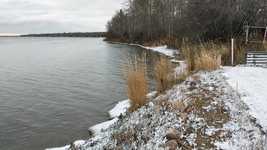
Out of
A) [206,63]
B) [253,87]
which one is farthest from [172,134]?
[206,63]

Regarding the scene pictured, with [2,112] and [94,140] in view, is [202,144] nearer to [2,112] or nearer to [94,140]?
[94,140]

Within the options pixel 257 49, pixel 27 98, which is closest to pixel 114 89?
pixel 27 98

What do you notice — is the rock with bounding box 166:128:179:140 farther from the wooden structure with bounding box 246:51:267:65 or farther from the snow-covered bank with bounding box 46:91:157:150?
the wooden structure with bounding box 246:51:267:65

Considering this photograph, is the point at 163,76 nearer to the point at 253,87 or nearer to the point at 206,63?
the point at 206,63

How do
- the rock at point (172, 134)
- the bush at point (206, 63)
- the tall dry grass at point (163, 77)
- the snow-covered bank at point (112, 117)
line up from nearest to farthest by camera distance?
the rock at point (172, 134)
the snow-covered bank at point (112, 117)
the tall dry grass at point (163, 77)
the bush at point (206, 63)

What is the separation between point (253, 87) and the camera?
806 cm

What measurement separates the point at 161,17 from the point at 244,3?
29398mm

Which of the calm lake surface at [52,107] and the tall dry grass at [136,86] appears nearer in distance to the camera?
the tall dry grass at [136,86]

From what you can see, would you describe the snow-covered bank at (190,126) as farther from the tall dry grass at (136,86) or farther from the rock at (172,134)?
the tall dry grass at (136,86)

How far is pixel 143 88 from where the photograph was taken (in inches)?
302

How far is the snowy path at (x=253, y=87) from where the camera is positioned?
20.2 ft

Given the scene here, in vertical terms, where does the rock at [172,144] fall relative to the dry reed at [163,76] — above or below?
below

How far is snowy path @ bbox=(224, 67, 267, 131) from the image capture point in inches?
243

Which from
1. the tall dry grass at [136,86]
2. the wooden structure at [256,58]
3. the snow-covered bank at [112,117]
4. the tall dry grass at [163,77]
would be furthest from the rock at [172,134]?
the wooden structure at [256,58]
